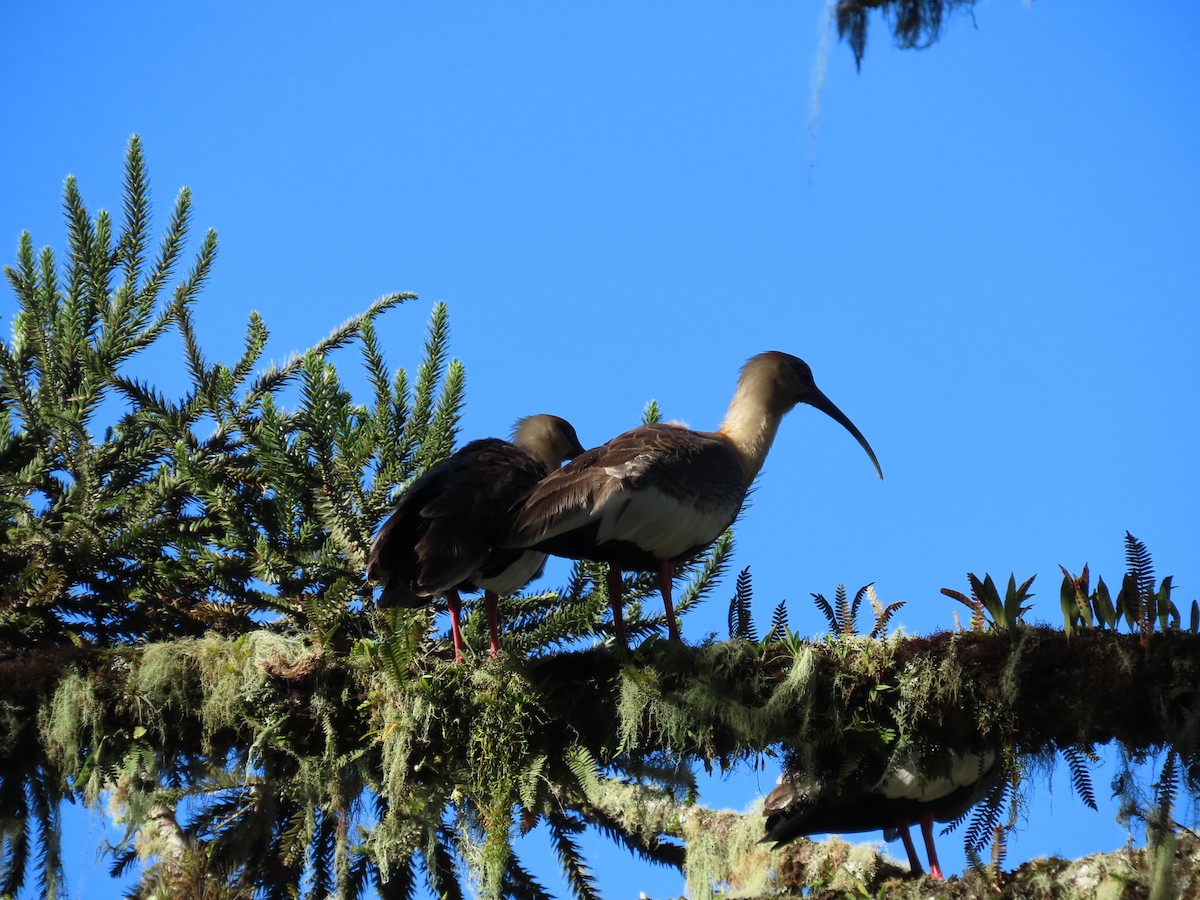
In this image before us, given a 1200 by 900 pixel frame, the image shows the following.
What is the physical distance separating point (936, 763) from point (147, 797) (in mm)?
3602

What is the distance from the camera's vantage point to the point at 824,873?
24.6ft

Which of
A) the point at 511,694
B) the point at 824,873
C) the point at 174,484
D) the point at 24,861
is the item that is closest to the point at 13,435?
the point at 174,484

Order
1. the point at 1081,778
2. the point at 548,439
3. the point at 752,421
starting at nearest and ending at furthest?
the point at 1081,778 < the point at 752,421 < the point at 548,439

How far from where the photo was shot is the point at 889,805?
23.1 ft

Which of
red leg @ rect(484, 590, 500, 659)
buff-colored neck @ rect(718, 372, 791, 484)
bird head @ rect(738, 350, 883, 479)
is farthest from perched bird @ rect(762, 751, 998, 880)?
bird head @ rect(738, 350, 883, 479)

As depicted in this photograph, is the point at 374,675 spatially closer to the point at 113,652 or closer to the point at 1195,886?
the point at 113,652

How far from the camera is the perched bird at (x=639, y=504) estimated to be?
6641 millimetres

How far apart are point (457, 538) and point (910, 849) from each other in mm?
2963

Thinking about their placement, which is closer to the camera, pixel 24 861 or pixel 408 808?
pixel 408 808

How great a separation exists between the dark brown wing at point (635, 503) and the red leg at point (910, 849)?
6.00ft

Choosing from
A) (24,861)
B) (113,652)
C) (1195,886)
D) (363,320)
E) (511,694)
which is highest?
(363,320)

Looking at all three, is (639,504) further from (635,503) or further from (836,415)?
(836,415)

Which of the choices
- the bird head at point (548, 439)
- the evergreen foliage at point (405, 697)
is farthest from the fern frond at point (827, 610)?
the bird head at point (548, 439)

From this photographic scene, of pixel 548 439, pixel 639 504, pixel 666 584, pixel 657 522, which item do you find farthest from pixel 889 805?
pixel 548 439
